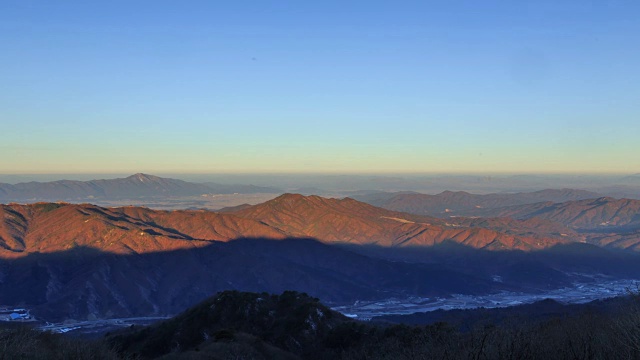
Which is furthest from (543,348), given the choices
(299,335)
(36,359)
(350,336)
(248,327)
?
(248,327)

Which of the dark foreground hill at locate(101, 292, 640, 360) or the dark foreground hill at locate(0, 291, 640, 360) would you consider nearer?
the dark foreground hill at locate(0, 291, 640, 360)

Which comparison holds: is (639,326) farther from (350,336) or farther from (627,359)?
(350,336)

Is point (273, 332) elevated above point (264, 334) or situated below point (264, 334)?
above

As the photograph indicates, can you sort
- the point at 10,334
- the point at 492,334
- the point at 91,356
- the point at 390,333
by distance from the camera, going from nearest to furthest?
1. the point at 492,334
2. the point at 91,356
3. the point at 10,334
4. the point at 390,333

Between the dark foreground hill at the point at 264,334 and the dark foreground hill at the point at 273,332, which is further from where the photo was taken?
the dark foreground hill at the point at 273,332

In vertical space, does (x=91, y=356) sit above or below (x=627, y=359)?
below

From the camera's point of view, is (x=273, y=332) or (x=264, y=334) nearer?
(x=264, y=334)

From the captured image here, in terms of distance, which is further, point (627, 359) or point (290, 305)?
point (290, 305)

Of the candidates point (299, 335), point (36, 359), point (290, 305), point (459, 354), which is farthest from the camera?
point (290, 305)

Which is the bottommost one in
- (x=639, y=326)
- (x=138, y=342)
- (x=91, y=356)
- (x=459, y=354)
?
(x=138, y=342)
